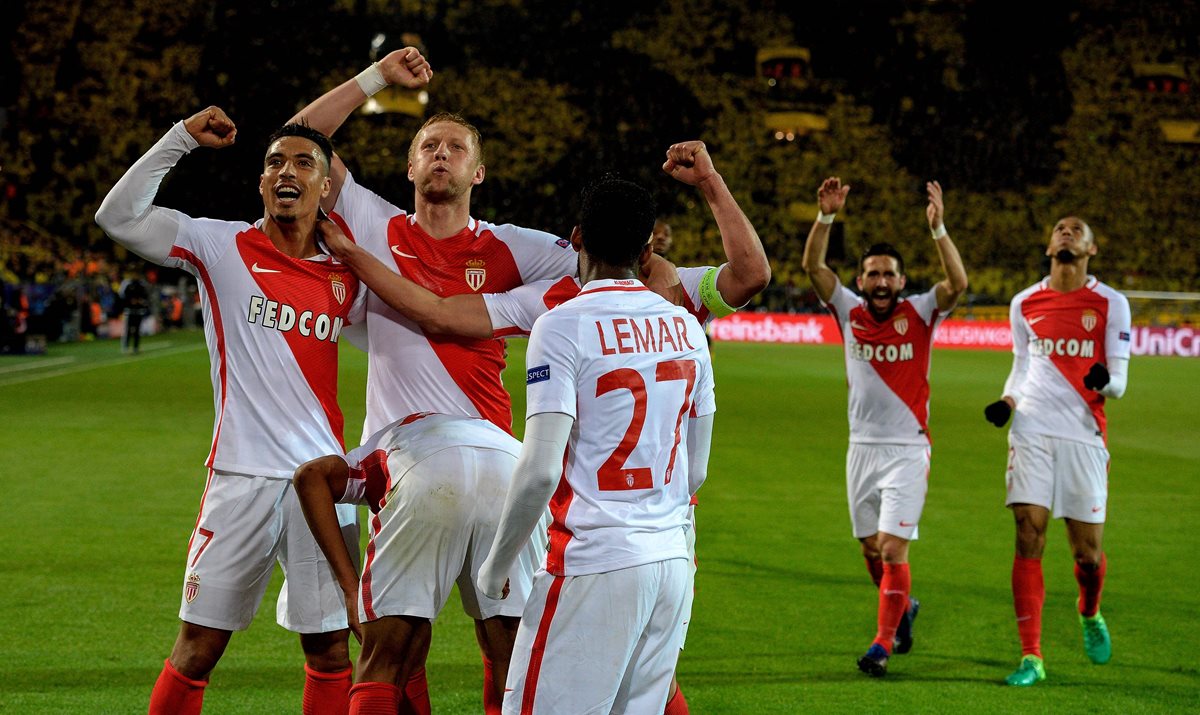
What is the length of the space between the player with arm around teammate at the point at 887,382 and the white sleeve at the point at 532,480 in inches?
159

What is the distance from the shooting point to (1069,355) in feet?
23.4

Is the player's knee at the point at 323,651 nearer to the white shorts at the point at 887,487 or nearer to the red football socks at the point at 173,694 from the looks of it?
the red football socks at the point at 173,694

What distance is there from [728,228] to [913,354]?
3573 millimetres

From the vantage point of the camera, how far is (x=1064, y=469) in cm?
687

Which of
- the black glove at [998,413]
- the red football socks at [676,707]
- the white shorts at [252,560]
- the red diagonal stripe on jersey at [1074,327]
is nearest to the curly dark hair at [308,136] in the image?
the white shorts at [252,560]

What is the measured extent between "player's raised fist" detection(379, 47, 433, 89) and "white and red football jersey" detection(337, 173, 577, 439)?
47 cm

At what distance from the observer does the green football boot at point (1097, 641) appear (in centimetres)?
649

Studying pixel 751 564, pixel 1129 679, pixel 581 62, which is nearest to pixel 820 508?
pixel 751 564

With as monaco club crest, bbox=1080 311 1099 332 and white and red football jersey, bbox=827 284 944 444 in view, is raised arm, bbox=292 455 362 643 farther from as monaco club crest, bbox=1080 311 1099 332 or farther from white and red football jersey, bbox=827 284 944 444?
as monaco club crest, bbox=1080 311 1099 332

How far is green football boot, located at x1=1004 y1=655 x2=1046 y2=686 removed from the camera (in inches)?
237

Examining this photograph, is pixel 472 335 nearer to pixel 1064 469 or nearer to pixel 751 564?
pixel 1064 469

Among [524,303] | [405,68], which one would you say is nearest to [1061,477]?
[524,303]

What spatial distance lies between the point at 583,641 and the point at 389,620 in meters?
0.79

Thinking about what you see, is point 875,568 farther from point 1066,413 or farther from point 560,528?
point 560,528
